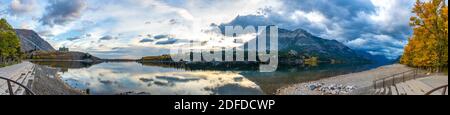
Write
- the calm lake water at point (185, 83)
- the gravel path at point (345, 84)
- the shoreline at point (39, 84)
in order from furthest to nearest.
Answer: the calm lake water at point (185, 83) < the gravel path at point (345, 84) < the shoreline at point (39, 84)

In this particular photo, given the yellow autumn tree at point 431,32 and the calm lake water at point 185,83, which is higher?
the yellow autumn tree at point 431,32

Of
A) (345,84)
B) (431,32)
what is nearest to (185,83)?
(345,84)

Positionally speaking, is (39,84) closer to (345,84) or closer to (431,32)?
(345,84)

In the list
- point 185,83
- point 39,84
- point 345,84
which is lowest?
point 185,83

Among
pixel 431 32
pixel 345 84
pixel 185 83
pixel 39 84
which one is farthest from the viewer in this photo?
pixel 185 83

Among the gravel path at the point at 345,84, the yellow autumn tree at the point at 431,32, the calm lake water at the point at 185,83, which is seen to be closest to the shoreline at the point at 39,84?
the calm lake water at the point at 185,83

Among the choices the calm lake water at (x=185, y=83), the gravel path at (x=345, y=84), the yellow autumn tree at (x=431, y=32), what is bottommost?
the calm lake water at (x=185, y=83)

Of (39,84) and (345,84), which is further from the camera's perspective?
(345,84)

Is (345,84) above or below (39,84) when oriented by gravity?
below

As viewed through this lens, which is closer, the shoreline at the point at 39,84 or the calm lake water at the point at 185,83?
the shoreline at the point at 39,84

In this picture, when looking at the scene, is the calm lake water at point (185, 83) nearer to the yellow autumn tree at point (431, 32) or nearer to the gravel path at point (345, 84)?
the gravel path at point (345, 84)
